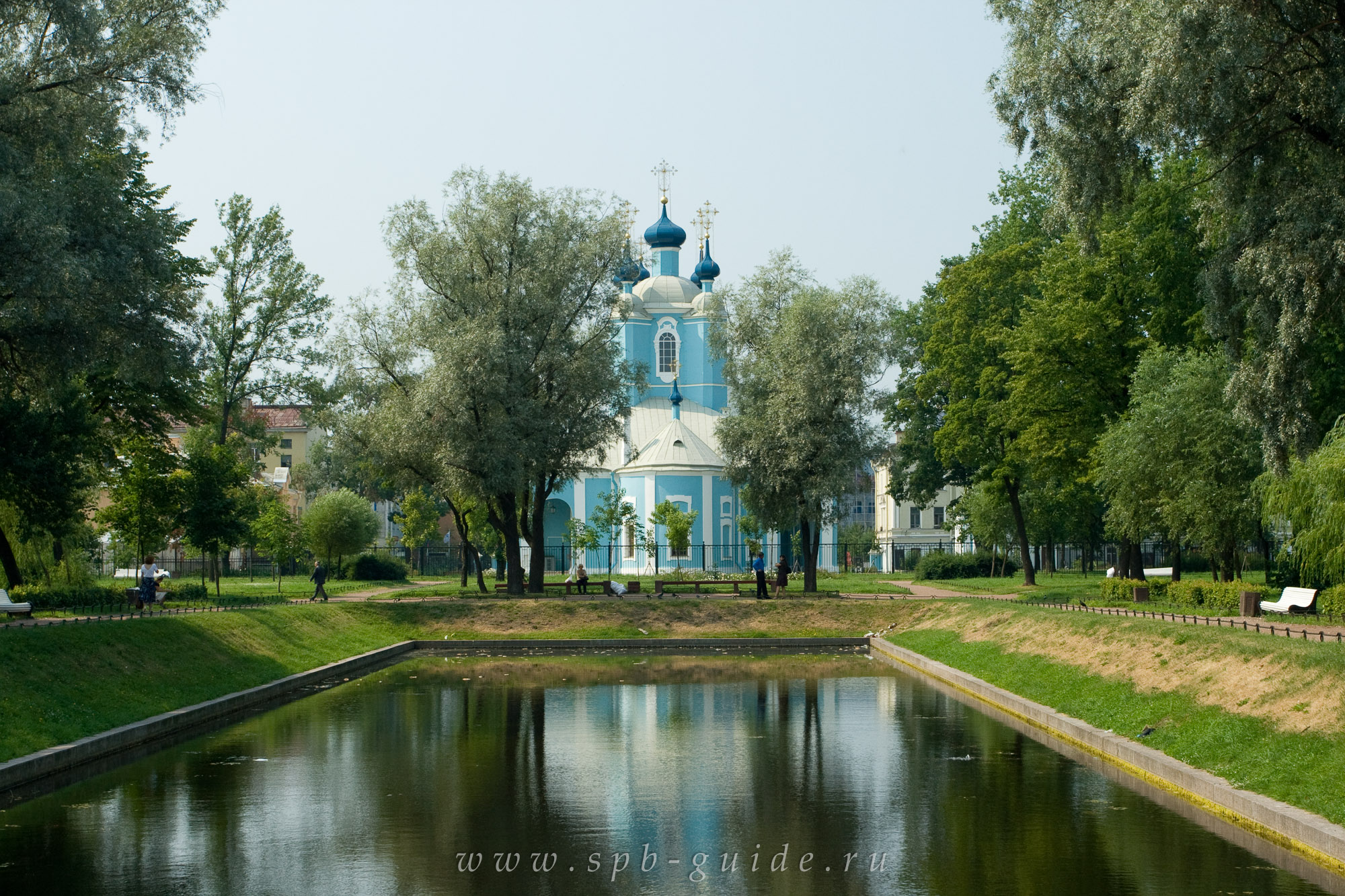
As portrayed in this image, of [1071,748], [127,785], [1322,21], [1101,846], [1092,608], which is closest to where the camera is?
[1101,846]

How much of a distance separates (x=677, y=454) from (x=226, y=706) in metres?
44.6

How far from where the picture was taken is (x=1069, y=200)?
66.1 ft

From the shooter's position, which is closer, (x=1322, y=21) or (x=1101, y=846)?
(x=1101, y=846)

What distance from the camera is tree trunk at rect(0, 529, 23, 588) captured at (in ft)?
103

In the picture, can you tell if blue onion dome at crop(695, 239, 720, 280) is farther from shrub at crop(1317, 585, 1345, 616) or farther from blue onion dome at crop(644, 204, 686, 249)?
shrub at crop(1317, 585, 1345, 616)

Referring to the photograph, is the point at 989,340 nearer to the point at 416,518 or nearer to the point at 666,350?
the point at 416,518

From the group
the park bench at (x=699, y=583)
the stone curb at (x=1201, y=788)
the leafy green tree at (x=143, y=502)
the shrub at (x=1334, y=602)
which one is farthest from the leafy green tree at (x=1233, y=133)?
the leafy green tree at (x=143, y=502)

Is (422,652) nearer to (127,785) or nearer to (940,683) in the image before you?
(940,683)

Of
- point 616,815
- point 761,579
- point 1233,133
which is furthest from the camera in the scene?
point 761,579

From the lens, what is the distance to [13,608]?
24.7 m

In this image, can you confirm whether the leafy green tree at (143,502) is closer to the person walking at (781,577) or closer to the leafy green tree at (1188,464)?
the person walking at (781,577)

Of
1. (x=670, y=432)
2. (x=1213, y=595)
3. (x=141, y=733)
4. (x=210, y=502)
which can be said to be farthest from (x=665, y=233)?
(x=141, y=733)


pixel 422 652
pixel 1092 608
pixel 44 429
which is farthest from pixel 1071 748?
pixel 44 429

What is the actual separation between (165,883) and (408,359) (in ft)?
101
